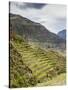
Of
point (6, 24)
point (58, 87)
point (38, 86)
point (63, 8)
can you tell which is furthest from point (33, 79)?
point (63, 8)

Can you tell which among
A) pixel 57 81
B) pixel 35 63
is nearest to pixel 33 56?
pixel 35 63

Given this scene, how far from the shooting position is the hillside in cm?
249

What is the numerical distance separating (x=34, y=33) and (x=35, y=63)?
1.10ft

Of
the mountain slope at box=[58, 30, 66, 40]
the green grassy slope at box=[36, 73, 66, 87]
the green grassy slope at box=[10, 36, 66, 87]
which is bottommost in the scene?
the green grassy slope at box=[36, 73, 66, 87]

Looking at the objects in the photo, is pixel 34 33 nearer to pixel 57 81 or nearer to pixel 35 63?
pixel 35 63

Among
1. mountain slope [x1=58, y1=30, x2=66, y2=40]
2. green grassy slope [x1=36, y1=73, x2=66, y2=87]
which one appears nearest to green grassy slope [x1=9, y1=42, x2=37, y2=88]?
green grassy slope [x1=36, y1=73, x2=66, y2=87]

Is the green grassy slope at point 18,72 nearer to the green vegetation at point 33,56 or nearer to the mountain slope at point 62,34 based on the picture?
the green vegetation at point 33,56

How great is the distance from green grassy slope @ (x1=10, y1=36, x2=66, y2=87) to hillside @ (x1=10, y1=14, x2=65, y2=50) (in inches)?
2.9

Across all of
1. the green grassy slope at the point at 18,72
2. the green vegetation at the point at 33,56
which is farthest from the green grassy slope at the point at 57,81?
the green grassy slope at the point at 18,72

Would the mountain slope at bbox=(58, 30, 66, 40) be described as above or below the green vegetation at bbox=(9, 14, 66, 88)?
above

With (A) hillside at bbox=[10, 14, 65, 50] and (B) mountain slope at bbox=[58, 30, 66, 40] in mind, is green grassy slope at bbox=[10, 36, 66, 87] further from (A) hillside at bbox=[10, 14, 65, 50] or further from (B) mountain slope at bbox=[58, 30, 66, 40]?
(B) mountain slope at bbox=[58, 30, 66, 40]

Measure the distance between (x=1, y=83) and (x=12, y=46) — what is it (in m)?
0.41

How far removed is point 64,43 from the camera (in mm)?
2633

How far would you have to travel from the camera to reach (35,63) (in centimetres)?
252
